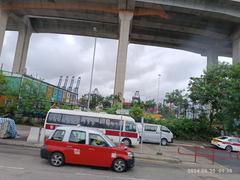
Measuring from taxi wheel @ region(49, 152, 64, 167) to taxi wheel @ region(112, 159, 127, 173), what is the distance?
216 cm

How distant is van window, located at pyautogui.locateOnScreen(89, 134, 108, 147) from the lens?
10508 millimetres

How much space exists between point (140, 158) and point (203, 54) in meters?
42.7

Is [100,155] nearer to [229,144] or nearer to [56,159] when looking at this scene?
[56,159]

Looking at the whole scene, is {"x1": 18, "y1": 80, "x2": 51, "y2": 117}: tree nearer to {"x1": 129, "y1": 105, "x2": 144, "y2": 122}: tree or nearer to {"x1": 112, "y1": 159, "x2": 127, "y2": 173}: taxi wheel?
{"x1": 129, "y1": 105, "x2": 144, "y2": 122}: tree

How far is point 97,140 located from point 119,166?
1400mm

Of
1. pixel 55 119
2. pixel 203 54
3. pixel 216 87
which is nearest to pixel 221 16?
pixel 216 87

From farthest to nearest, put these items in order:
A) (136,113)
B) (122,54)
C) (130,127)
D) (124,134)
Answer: (122,54), (136,113), (130,127), (124,134)

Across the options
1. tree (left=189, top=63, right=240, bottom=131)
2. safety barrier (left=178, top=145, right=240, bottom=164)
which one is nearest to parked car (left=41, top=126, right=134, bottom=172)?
safety barrier (left=178, top=145, right=240, bottom=164)

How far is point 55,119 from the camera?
2039cm

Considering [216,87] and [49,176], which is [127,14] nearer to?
[216,87]

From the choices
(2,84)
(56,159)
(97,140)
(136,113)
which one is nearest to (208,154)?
(136,113)

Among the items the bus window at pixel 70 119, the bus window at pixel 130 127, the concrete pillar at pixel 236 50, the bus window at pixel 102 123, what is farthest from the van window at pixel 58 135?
the concrete pillar at pixel 236 50

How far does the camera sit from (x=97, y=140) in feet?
34.8

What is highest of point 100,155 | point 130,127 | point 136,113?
point 136,113
